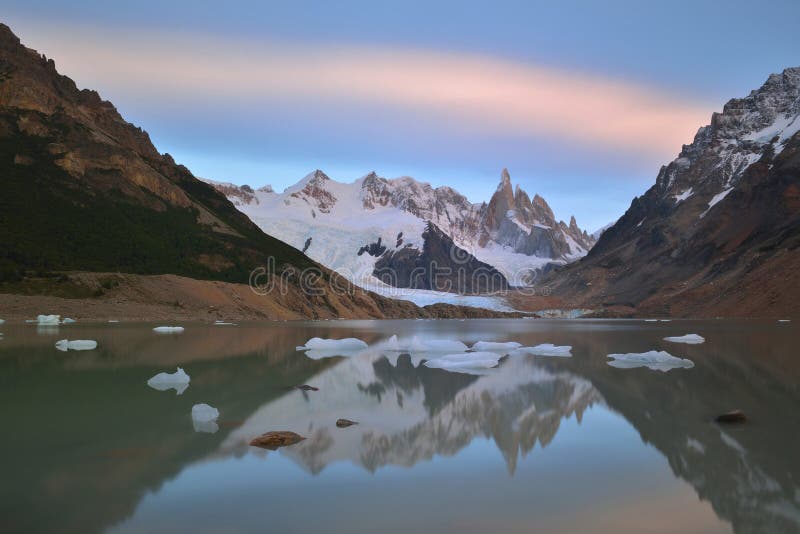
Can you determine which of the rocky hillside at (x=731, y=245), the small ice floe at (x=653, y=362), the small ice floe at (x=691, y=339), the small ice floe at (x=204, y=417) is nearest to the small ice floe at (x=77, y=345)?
the small ice floe at (x=204, y=417)

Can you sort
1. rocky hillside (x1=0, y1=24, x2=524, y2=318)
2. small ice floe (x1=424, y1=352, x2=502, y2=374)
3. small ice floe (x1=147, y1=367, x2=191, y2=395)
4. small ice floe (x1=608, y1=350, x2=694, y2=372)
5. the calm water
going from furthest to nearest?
rocky hillside (x1=0, y1=24, x2=524, y2=318) → small ice floe (x1=608, y1=350, x2=694, y2=372) → small ice floe (x1=424, y1=352, x2=502, y2=374) → small ice floe (x1=147, y1=367, x2=191, y2=395) → the calm water

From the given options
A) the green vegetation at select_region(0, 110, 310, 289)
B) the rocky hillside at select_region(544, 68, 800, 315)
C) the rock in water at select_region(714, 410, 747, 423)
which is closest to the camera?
the rock in water at select_region(714, 410, 747, 423)

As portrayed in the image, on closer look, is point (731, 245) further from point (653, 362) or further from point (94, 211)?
point (94, 211)

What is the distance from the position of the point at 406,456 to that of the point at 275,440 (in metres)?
2.72

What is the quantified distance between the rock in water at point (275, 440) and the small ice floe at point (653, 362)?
18.4m

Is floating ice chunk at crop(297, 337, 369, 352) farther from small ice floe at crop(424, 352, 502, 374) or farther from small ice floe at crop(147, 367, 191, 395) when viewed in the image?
small ice floe at crop(147, 367, 191, 395)

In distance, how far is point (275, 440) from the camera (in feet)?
41.1

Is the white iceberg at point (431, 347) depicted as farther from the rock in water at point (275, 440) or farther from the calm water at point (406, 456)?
the rock in water at point (275, 440)

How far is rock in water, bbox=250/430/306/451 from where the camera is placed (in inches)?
487

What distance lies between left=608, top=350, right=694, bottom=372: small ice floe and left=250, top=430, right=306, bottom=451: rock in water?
726 inches

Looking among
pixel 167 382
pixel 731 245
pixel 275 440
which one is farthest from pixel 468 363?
pixel 731 245

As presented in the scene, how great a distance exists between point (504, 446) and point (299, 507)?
5262 mm

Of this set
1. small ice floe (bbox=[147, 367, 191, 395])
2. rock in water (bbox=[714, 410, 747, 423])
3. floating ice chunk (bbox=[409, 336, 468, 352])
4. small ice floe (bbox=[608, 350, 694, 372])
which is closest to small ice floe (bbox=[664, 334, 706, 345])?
small ice floe (bbox=[608, 350, 694, 372])

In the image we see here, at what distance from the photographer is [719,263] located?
13475cm
